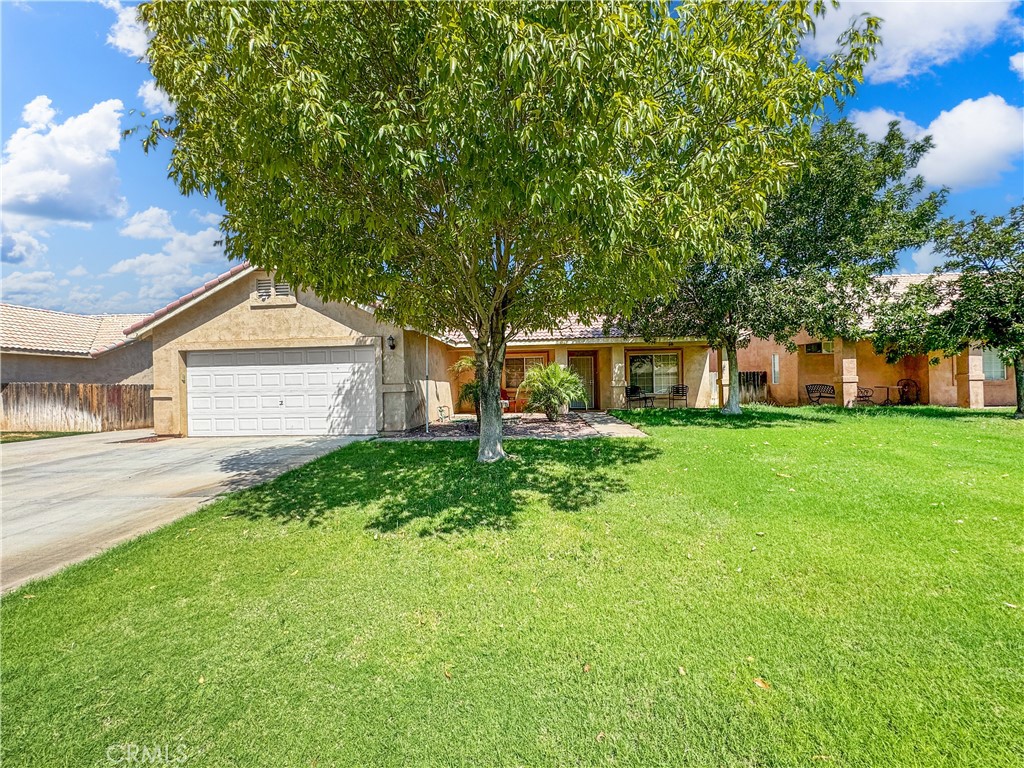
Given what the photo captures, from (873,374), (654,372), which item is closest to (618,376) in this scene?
(654,372)

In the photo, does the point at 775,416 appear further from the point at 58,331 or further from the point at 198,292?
the point at 58,331

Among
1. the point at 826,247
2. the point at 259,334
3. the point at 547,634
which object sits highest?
the point at 826,247

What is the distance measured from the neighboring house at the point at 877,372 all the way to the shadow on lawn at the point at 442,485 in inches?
547

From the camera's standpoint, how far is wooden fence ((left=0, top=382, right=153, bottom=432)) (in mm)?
15492

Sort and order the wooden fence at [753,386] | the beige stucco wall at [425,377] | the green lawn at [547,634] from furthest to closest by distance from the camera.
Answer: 1. the wooden fence at [753,386]
2. the beige stucco wall at [425,377]
3. the green lawn at [547,634]

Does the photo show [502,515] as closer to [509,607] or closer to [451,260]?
[509,607]

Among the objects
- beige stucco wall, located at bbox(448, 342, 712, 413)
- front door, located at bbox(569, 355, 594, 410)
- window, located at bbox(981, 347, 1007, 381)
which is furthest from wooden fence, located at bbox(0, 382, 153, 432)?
window, located at bbox(981, 347, 1007, 381)

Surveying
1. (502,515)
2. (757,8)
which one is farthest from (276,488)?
(757,8)

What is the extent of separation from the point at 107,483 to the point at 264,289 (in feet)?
22.7

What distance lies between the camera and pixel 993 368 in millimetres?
18734

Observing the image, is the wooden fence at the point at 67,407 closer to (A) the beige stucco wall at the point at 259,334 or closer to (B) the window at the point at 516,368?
(A) the beige stucco wall at the point at 259,334

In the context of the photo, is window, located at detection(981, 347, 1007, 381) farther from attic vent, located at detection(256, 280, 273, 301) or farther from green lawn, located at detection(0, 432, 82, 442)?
green lawn, located at detection(0, 432, 82, 442)

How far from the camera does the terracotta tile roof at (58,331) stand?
17.5m

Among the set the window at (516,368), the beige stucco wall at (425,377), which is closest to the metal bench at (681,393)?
the window at (516,368)
